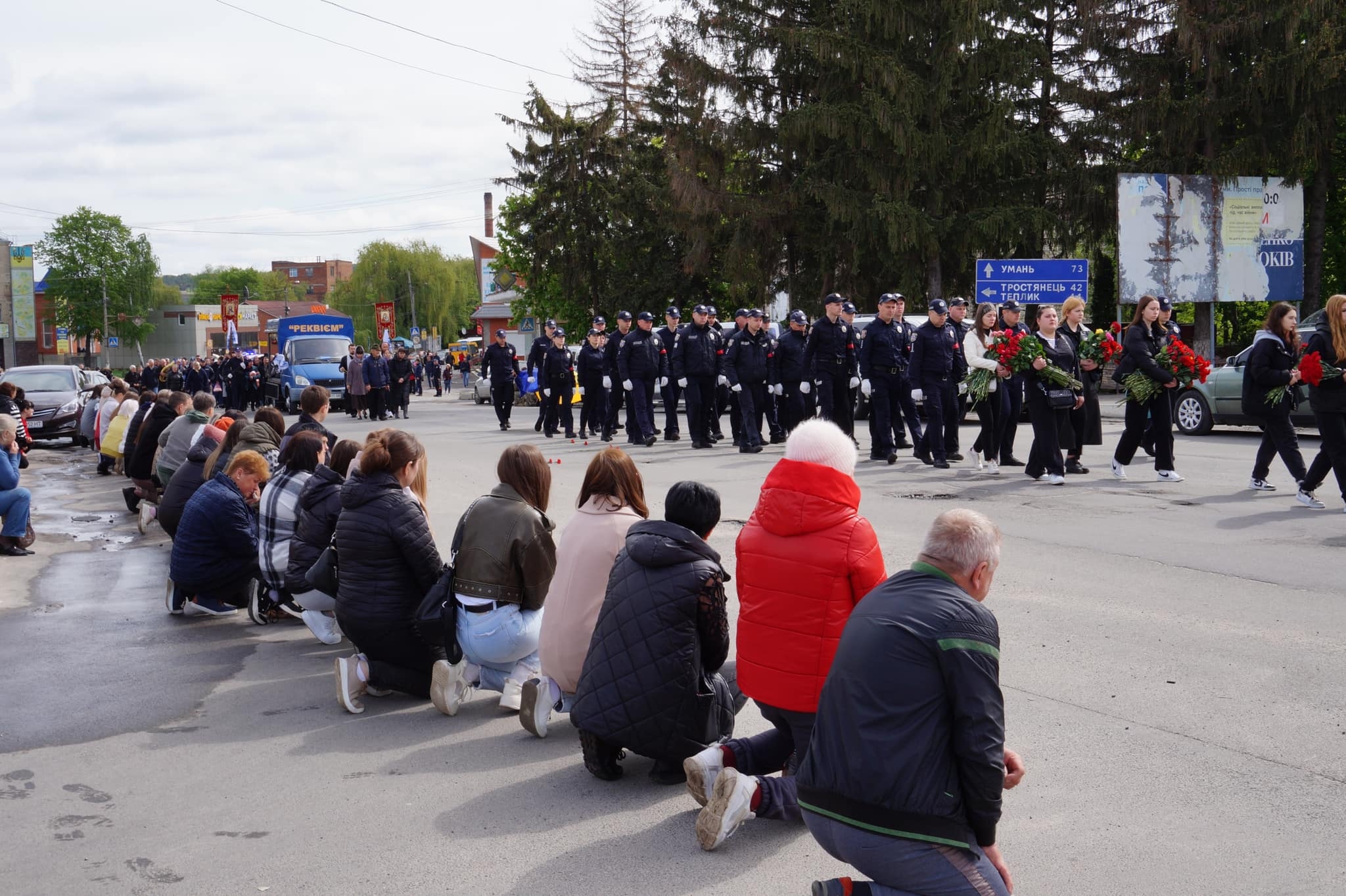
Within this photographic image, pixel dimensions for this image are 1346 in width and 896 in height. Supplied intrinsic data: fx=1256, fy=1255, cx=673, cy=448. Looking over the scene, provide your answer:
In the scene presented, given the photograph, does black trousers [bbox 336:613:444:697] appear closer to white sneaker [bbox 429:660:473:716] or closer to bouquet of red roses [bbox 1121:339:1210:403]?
white sneaker [bbox 429:660:473:716]

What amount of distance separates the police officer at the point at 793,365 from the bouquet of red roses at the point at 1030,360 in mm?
4718

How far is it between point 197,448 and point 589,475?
6494mm

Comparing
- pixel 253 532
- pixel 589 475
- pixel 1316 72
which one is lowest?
pixel 253 532

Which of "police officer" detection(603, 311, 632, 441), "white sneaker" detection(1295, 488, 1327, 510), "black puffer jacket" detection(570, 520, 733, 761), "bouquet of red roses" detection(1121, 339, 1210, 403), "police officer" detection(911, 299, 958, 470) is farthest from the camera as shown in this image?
"police officer" detection(603, 311, 632, 441)

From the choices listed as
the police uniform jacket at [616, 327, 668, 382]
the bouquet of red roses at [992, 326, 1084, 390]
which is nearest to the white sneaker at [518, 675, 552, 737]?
the bouquet of red roses at [992, 326, 1084, 390]

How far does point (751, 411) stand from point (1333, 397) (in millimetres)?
8462

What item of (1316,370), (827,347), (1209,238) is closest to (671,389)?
(827,347)

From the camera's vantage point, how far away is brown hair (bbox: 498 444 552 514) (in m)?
6.39

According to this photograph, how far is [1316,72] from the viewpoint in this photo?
101 feet

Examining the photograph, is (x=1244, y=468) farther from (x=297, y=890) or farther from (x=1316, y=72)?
(x=1316, y=72)

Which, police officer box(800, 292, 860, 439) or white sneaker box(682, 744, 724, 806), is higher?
police officer box(800, 292, 860, 439)

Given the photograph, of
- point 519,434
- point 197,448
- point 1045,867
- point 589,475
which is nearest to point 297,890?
point 589,475

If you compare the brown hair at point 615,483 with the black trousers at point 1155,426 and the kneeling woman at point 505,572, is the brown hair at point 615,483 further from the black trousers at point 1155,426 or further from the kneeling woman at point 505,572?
the black trousers at point 1155,426

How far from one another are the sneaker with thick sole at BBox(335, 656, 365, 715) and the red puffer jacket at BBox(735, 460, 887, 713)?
9.12 feet
